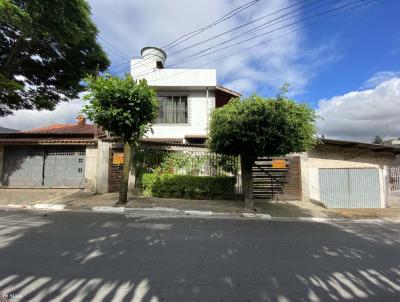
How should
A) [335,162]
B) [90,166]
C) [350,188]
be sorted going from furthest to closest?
[90,166] → [335,162] → [350,188]

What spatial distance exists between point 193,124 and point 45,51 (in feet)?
30.7

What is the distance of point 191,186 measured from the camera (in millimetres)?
12750

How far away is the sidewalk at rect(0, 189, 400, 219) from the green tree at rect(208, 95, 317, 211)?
→ 9.05 feet

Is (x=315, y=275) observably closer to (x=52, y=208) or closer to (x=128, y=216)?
(x=128, y=216)

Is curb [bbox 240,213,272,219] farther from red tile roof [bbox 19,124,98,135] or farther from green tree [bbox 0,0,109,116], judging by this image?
green tree [bbox 0,0,109,116]

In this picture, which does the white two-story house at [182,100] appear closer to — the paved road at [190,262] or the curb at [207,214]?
the curb at [207,214]

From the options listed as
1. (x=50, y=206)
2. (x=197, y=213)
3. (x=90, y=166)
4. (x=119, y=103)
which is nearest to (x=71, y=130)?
(x=90, y=166)

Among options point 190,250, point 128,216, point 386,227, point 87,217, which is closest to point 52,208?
point 87,217

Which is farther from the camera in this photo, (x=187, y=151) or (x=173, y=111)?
(x=173, y=111)

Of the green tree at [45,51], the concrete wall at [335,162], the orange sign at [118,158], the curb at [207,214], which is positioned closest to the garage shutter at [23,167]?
the green tree at [45,51]

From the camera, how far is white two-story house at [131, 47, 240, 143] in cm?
1745

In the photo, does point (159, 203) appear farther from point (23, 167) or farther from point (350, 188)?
point (23, 167)

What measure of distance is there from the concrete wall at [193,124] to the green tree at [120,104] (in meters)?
6.71

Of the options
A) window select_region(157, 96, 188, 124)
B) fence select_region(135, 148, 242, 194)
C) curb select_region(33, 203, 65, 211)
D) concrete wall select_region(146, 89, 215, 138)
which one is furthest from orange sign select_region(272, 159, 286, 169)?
curb select_region(33, 203, 65, 211)
